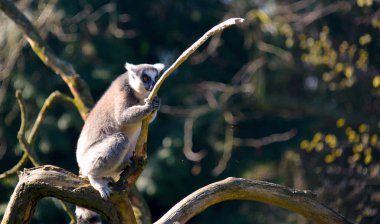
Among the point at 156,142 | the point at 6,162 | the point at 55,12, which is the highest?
the point at 55,12

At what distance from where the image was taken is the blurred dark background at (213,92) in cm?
1258

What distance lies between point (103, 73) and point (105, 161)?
7.85 meters

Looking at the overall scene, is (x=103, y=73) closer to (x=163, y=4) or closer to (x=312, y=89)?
(x=163, y=4)

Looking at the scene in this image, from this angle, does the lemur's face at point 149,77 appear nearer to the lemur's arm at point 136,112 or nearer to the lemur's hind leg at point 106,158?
the lemur's arm at point 136,112

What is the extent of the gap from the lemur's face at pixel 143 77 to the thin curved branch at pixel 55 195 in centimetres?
Result: 152

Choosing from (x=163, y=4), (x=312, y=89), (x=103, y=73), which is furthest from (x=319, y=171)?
(x=163, y=4)

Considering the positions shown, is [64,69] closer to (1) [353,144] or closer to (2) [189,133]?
(1) [353,144]

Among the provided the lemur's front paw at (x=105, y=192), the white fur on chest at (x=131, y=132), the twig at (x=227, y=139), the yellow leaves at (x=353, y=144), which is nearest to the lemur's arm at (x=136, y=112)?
the white fur on chest at (x=131, y=132)

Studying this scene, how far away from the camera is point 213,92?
13570mm

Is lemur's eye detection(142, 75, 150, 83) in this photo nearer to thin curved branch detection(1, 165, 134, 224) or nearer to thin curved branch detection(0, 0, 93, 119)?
thin curved branch detection(0, 0, 93, 119)

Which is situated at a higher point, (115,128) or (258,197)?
(115,128)

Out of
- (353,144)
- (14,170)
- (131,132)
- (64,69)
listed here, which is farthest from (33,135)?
(353,144)

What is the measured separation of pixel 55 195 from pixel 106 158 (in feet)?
3.12

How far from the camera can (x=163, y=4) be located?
53.2 ft
